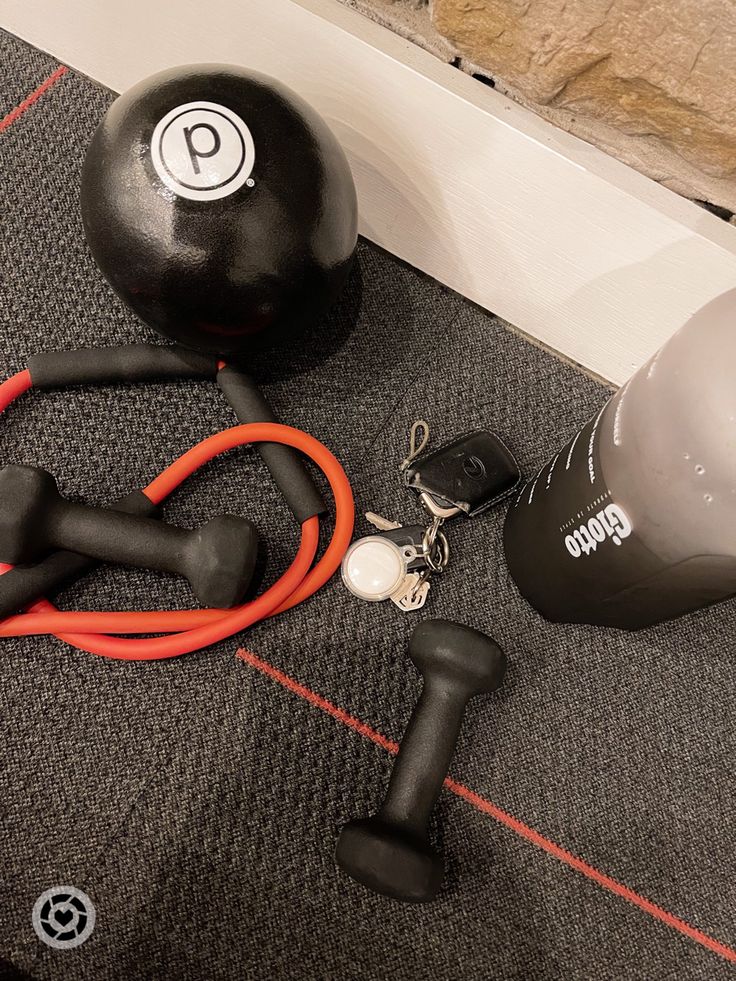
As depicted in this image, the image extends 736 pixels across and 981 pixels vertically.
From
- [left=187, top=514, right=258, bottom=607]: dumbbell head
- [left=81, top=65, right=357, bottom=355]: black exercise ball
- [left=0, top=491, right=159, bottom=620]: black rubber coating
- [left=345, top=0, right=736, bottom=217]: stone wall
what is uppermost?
[left=345, top=0, right=736, bottom=217]: stone wall

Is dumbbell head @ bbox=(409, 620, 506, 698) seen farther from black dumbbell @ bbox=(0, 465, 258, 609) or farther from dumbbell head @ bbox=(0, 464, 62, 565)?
dumbbell head @ bbox=(0, 464, 62, 565)

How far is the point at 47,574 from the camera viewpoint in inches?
39.0

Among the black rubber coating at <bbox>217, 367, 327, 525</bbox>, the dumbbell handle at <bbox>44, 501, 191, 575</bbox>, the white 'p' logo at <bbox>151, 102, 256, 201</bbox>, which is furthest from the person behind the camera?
the black rubber coating at <bbox>217, 367, 327, 525</bbox>

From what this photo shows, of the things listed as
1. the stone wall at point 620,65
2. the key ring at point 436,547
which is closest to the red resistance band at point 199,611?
the key ring at point 436,547

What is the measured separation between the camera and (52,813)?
3.28 ft

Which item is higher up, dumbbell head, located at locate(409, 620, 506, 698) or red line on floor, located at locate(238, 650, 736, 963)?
dumbbell head, located at locate(409, 620, 506, 698)

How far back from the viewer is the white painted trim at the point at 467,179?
0.99 metres

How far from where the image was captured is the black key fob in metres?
1.11

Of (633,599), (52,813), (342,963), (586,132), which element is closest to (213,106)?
(586,132)

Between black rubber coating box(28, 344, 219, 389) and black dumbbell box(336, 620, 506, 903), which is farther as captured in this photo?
black rubber coating box(28, 344, 219, 389)

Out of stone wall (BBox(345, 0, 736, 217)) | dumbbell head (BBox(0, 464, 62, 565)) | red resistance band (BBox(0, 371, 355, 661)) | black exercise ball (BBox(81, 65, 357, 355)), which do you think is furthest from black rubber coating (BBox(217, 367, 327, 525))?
stone wall (BBox(345, 0, 736, 217))

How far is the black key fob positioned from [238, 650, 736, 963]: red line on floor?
1.09ft

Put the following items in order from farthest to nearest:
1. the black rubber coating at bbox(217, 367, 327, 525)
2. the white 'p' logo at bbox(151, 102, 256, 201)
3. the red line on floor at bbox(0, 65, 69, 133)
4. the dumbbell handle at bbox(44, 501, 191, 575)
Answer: the red line on floor at bbox(0, 65, 69, 133) < the black rubber coating at bbox(217, 367, 327, 525) < the dumbbell handle at bbox(44, 501, 191, 575) < the white 'p' logo at bbox(151, 102, 256, 201)

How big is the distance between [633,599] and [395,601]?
342 millimetres
